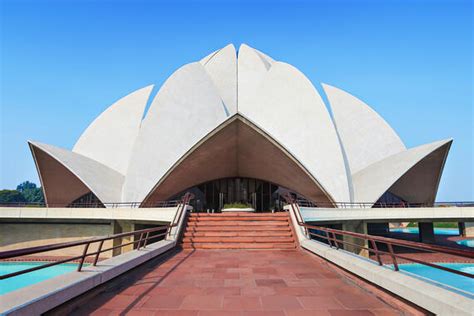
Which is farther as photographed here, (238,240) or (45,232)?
(45,232)

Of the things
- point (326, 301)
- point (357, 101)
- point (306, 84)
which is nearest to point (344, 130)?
point (357, 101)

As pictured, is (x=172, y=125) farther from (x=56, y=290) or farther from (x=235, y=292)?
(x=56, y=290)

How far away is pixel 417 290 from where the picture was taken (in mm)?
3209

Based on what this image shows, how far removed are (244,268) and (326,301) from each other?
2582mm

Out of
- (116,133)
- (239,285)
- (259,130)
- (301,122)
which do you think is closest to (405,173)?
(301,122)

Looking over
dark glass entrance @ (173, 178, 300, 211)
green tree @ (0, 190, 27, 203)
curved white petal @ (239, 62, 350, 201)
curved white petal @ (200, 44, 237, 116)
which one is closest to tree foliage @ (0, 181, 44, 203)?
green tree @ (0, 190, 27, 203)

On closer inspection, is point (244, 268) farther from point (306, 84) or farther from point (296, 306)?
point (306, 84)

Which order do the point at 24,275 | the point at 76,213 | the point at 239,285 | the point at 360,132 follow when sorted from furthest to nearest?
the point at 360,132 → the point at 76,213 → the point at 24,275 → the point at 239,285

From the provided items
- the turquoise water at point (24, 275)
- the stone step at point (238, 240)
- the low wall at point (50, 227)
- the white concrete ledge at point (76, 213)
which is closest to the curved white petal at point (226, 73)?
the white concrete ledge at point (76, 213)

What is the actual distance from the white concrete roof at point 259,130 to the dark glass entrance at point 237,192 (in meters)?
8.72

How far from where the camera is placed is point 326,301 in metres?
3.89

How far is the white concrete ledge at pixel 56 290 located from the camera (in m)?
2.78

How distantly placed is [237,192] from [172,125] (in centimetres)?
1112

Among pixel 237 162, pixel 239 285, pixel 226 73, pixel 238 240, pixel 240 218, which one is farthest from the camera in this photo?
pixel 226 73
